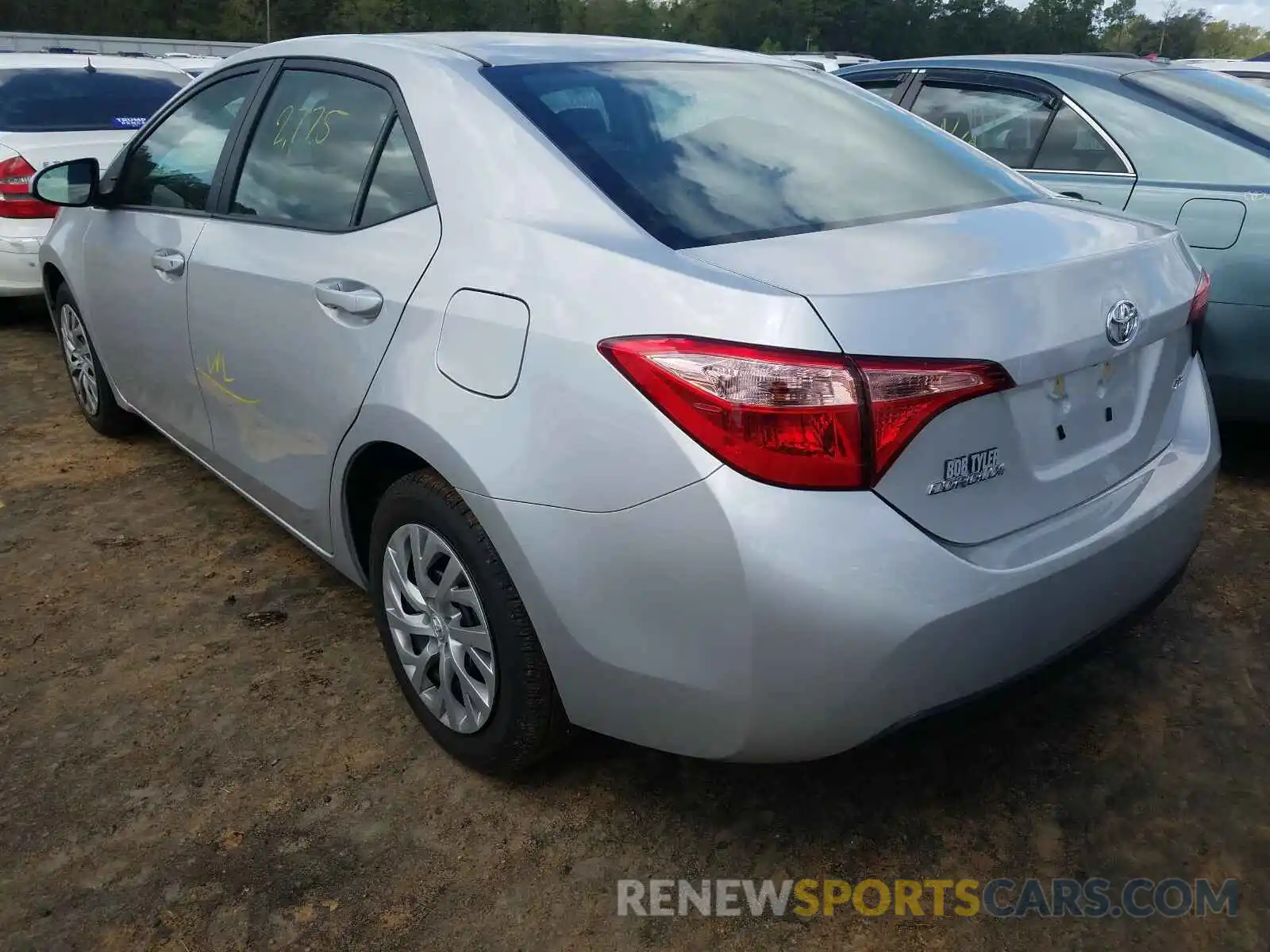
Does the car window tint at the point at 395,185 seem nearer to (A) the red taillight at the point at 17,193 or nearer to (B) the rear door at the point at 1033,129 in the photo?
(B) the rear door at the point at 1033,129

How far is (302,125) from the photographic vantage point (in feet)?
9.31

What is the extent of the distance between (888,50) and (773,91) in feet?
310

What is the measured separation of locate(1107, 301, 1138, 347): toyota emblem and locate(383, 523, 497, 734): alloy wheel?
1291 millimetres

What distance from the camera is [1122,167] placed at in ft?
13.7

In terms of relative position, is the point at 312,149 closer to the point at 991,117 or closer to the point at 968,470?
the point at 968,470

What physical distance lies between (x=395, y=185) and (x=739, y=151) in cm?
75

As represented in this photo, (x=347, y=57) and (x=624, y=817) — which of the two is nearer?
(x=624, y=817)

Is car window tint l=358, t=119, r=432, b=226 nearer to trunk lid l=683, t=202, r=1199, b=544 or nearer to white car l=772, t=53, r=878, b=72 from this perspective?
trunk lid l=683, t=202, r=1199, b=544

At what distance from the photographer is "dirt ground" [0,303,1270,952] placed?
2035 mm

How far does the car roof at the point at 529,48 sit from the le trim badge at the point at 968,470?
1.36 metres

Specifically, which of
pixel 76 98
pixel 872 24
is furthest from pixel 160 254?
pixel 872 24

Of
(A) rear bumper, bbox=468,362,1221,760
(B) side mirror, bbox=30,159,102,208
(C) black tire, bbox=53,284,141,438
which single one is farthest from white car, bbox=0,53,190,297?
(A) rear bumper, bbox=468,362,1221,760

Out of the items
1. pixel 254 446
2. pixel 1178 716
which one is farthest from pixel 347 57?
pixel 1178 716

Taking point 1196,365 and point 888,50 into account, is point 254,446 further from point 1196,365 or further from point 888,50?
point 888,50
